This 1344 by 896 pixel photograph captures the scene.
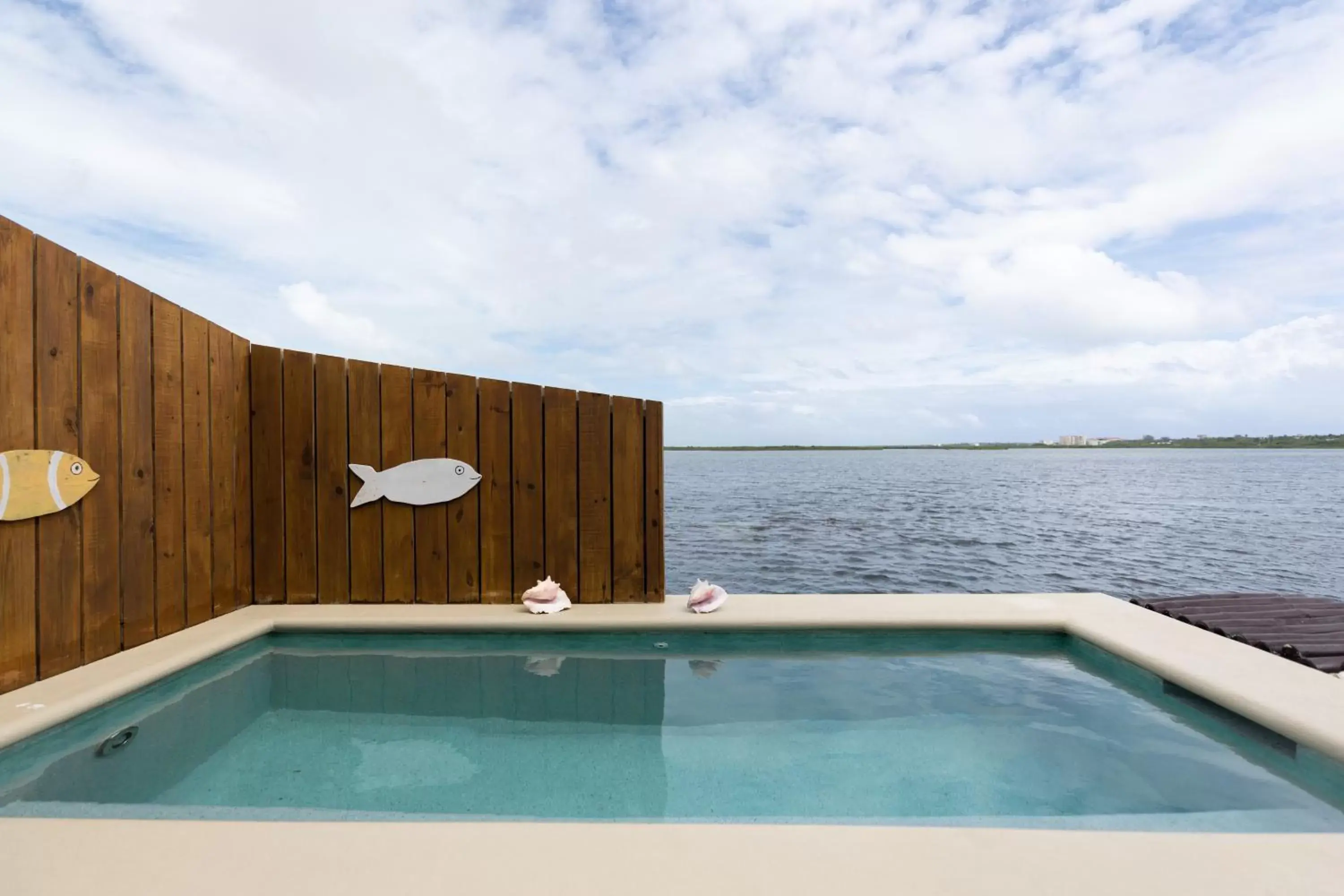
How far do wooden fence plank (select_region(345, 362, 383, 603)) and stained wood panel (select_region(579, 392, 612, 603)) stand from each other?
122 cm

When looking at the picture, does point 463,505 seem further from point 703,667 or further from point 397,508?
point 703,667

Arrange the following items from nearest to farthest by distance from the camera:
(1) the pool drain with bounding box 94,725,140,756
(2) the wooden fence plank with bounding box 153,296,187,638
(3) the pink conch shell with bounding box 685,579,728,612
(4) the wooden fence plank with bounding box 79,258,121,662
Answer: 1. (1) the pool drain with bounding box 94,725,140,756
2. (4) the wooden fence plank with bounding box 79,258,121,662
3. (2) the wooden fence plank with bounding box 153,296,187,638
4. (3) the pink conch shell with bounding box 685,579,728,612

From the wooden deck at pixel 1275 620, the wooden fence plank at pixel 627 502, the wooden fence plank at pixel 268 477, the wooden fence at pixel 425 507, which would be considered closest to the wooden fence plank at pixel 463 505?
the wooden fence at pixel 425 507

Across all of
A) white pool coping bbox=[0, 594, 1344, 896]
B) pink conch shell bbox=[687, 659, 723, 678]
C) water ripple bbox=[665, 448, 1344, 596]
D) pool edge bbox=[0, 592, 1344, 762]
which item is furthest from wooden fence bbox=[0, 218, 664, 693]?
water ripple bbox=[665, 448, 1344, 596]

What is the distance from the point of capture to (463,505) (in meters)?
3.95

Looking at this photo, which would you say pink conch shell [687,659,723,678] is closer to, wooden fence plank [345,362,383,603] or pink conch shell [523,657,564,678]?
pink conch shell [523,657,564,678]

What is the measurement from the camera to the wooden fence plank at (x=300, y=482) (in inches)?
157

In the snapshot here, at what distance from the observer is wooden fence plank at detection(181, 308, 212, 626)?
11.4 ft

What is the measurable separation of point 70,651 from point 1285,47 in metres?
10.1

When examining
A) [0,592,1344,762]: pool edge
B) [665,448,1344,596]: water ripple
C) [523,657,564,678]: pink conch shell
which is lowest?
[665,448,1344,596]: water ripple

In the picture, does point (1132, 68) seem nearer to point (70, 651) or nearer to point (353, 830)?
point (353, 830)

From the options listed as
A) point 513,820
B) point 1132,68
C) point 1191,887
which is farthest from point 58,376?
point 1132,68

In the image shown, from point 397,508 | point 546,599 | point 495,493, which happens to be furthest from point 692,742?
point 397,508

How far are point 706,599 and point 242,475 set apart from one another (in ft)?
9.55
